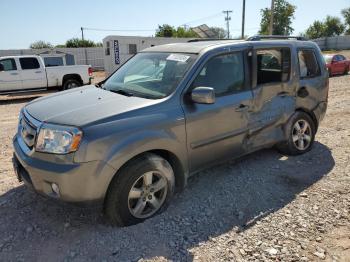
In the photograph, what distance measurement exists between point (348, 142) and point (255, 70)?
272cm

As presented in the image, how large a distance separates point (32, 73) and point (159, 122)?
12054 millimetres

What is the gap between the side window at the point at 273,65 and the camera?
4652 mm

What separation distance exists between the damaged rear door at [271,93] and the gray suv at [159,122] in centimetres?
1

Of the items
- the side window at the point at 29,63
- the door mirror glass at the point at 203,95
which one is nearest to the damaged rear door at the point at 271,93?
the door mirror glass at the point at 203,95

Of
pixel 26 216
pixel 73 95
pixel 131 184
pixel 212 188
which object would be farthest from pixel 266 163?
pixel 26 216

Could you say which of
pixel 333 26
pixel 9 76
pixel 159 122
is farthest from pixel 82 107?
pixel 333 26

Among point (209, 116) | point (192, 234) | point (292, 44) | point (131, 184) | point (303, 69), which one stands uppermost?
point (292, 44)

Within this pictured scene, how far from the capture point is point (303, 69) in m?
5.25

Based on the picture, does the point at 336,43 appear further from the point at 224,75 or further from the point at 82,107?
the point at 82,107

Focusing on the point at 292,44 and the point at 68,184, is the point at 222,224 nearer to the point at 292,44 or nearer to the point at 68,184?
the point at 68,184

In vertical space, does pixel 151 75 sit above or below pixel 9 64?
above

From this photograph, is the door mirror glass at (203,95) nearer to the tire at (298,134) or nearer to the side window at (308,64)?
the tire at (298,134)

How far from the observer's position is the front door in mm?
3826

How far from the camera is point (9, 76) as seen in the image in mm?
13609
